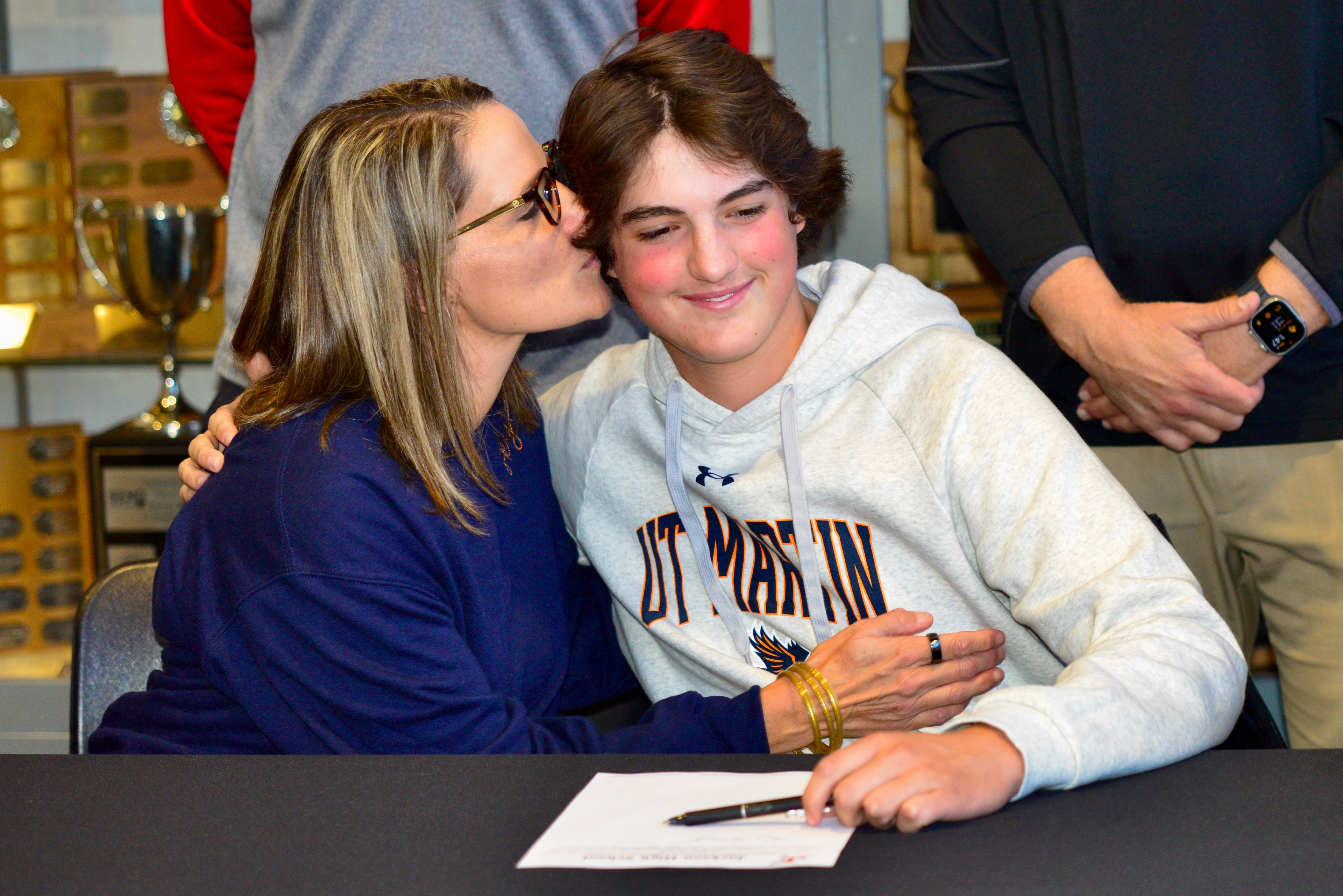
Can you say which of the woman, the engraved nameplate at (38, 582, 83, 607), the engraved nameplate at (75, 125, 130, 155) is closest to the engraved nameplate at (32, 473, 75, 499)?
the engraved nameplate at (38, 582, 83, 607)

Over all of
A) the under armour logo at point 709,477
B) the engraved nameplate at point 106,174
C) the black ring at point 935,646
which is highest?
the engraved nameplate at point 106,174

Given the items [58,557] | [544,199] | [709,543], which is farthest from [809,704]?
[58,557]

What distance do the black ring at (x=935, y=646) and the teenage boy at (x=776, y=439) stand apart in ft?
0.23

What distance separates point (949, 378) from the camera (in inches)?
46.0

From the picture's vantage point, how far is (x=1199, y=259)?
4.63 ft

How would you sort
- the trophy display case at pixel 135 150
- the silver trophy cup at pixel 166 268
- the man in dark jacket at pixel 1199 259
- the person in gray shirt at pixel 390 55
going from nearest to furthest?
the man in dark jacket at pixel 1199 259 < the person in gray shirt at pixel 390 55 < the silver trophy cup at pixel 166 268 < the trophy display case at pixel 135 150

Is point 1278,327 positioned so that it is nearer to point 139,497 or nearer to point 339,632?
point 339,632

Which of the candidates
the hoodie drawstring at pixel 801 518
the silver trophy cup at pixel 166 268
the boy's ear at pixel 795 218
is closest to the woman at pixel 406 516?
the hoodie drawstring at pixel 801 518

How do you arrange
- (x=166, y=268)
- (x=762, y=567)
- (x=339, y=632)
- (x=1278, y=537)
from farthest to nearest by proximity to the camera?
(x=166, y=268) < (x=1278, y=537) < (x=762, y=567) < (x=339, y=632)

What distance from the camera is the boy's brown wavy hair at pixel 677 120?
1217mm

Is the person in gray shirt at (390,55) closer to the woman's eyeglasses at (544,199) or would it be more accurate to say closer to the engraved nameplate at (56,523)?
the woman's eyeglasses at (544,199)

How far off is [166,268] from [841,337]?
54.7 inches

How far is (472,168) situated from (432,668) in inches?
20.4

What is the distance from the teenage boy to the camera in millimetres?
1081
